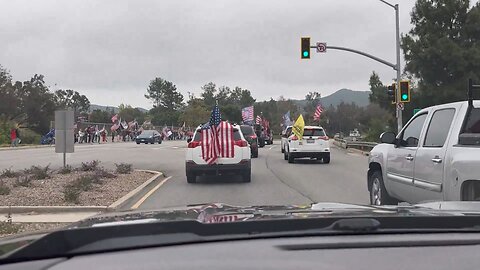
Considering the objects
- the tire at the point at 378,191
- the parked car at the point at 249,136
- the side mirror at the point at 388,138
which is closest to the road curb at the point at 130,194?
the tire at the point at 378,191

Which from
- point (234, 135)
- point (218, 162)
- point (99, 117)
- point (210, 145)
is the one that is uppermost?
point (99, 117)

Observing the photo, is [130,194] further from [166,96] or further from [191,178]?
[166,96]

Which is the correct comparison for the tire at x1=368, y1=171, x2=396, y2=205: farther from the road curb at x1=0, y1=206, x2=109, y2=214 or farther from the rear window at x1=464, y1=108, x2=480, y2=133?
the road curb at x1=0, y1=206, x2=109, y2=214

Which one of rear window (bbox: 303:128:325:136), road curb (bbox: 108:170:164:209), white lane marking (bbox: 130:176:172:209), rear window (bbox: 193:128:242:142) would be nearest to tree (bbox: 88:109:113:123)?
rear window (bbox: 303:128:325:136)

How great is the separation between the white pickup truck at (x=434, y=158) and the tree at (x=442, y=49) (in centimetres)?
2841

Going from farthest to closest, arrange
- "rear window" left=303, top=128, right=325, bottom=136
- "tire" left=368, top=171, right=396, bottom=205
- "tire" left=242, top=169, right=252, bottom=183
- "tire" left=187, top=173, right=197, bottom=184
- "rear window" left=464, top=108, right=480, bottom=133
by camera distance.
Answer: "rear window" left=303, top=128, right=325, bottom=136
"tire" left=242, top=169, right=252, bottom=183
"tire" left=187, top=173, right=197, bottom=184
"tire" left=368, top=171, right=396, bottom=205
"rear window" left=464, top=108, right=480, bottom=133

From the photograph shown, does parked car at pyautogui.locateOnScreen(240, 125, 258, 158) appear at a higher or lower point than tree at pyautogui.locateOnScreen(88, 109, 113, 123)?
lower

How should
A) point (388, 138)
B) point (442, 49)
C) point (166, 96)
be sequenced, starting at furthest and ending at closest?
point (166, 96) < point (442, 49) < point (388, 138)

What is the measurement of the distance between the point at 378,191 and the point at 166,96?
15028 cm

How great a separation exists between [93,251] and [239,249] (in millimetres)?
533

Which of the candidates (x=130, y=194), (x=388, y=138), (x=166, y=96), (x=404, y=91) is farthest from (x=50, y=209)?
(x=166, y=96)

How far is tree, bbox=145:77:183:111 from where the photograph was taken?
156 m

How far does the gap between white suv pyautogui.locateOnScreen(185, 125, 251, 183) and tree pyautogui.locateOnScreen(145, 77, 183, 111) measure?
141804 millimetres

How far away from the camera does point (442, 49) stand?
34.8 metres
